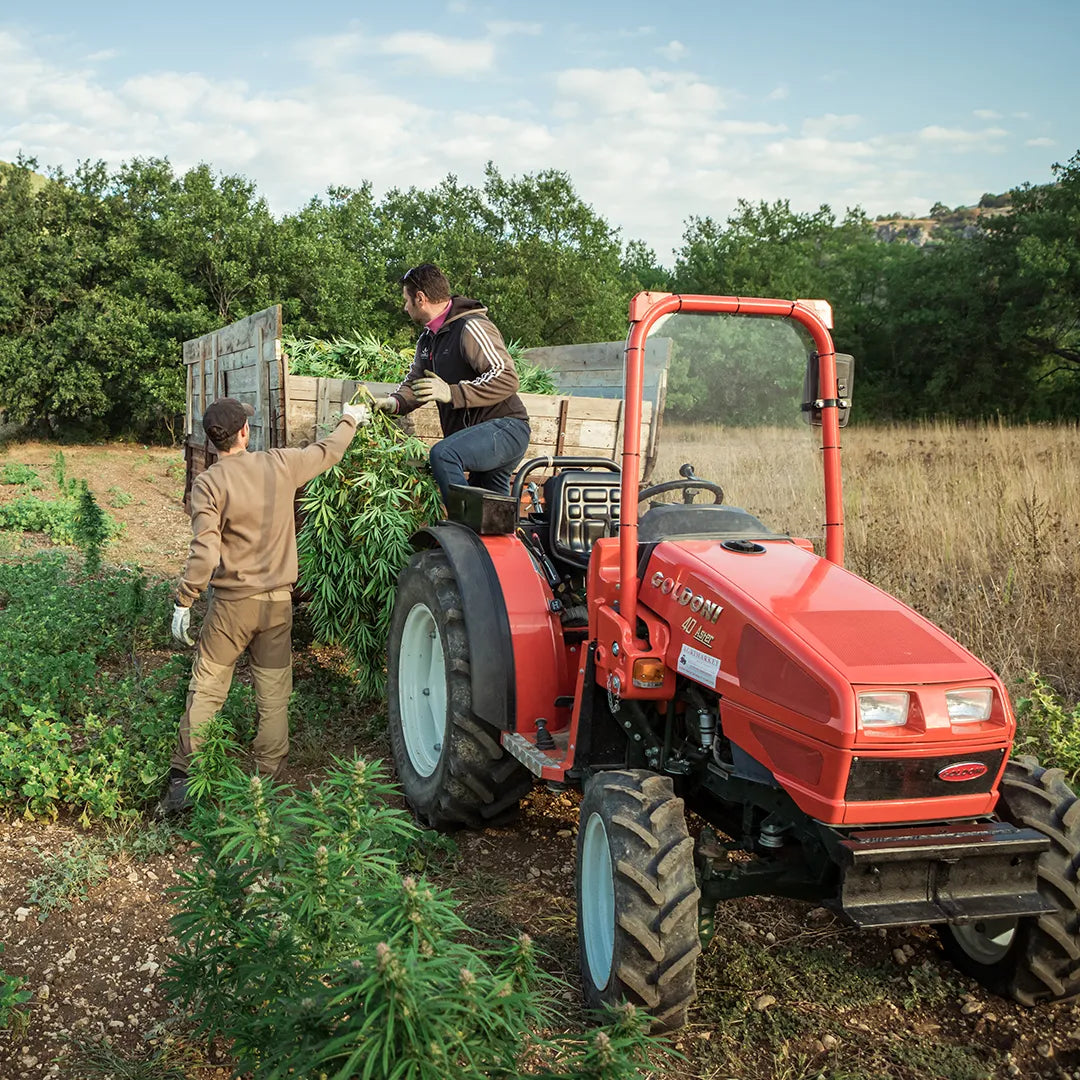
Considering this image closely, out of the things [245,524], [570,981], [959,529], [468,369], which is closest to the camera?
[570,981]

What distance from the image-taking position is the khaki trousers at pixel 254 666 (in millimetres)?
4293

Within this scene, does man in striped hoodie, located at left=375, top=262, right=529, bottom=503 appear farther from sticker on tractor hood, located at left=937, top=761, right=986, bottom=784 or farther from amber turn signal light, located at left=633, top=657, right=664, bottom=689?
sticker on tractor hood, located at left=937, top=761, right=986, bottom=784

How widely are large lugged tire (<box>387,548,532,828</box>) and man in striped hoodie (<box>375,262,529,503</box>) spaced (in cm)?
53

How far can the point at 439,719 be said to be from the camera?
14.3ft

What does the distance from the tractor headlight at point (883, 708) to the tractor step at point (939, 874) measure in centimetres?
30

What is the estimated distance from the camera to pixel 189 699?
14.1 ft

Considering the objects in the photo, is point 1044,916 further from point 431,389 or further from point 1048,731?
point 431,389

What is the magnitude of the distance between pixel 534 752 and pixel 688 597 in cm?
91

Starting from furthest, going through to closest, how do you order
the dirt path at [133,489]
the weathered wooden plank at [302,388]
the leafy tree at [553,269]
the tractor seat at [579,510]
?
1. the leafy tree at [553,269]
2. the dirt path at [133,489]
3. the weathered wooden plank at [302,388]
4. the tractor seat at [579,510]

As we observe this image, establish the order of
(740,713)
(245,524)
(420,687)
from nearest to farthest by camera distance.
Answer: (740,713)
(245,524)
(420,687)

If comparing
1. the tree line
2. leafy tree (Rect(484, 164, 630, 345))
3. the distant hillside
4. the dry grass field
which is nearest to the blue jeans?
the dry grass field

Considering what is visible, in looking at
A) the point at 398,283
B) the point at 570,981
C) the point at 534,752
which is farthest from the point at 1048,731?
the point at 398,283

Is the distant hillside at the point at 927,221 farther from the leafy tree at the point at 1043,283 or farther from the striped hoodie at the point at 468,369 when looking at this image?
the striped hoodie at the point at 468,369

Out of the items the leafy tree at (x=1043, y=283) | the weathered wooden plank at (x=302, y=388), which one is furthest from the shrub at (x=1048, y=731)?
the leafy tree at (x=1043, y=283)
